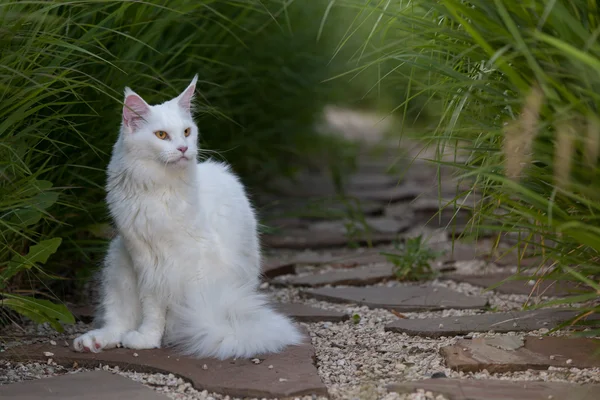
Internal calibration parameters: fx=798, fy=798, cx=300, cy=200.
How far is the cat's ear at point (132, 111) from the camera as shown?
2.42m

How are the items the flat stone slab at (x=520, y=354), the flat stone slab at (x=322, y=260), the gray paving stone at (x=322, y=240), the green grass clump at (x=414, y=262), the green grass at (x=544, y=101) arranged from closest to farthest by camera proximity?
1. the green grass at (x=544, y=101)
2. the flat stone slab at (x=520, y=354)
3. the green grass clump at (x=414, y=262)
4. the flat stone slab at (x=322, y=260)
5. the gray paving stone at (x=322, y=240)

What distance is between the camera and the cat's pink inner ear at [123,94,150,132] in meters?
2.43

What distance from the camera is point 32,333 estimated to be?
2.64m

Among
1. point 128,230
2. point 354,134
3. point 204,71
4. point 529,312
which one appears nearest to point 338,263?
point 204,71

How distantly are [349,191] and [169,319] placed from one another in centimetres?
316

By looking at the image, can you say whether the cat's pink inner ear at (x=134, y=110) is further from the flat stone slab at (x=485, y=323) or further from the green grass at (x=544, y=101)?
the flat stone slab at (x=485, y=323)

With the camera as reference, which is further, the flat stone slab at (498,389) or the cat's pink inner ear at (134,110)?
the cat's pink inner ear at (134,110)

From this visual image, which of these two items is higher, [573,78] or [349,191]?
[573,78]

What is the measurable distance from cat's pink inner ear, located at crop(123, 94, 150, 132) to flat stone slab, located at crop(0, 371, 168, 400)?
0.77 meters

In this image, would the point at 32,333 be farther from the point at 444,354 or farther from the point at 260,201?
the point at 260,201

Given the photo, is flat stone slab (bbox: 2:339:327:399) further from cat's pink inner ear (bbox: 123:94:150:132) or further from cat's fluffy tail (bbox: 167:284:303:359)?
cat's pink inner ear (bbox: 123:94:150:132)

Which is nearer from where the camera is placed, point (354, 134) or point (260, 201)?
point (260, 201)

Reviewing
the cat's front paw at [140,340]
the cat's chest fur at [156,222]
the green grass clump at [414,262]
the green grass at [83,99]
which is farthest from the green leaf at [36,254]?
the green grass clump at [414,262]

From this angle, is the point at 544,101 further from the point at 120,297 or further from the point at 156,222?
the point at 120,297
